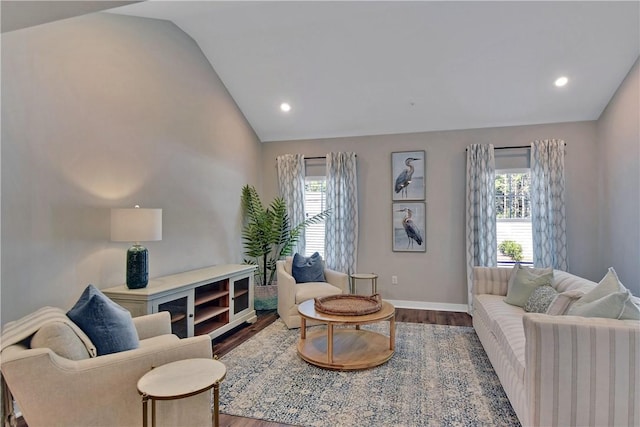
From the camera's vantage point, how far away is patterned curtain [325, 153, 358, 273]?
17.4 feet

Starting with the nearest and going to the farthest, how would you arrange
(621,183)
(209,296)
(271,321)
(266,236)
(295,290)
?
(209,296) → (621,183) → (295,290) → (271,321) → (266,236)

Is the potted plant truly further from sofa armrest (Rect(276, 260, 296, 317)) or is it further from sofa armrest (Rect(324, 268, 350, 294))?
sofa armrest (Rect(324, 268, 350, 294))

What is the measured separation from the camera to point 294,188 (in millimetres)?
5574

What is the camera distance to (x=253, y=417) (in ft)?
7.56

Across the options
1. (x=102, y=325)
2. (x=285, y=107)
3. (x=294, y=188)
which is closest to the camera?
(x=102, y=325)

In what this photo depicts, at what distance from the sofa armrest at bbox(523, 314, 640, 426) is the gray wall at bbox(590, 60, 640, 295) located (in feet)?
8.64

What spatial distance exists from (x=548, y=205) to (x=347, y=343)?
3.26 meters

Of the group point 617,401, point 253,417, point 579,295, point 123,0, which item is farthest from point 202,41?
point 617,401

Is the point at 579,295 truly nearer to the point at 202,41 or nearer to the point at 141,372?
the point at 141,372

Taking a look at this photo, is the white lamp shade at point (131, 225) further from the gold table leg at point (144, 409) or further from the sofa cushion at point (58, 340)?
the gold table leg at point (144, 409)

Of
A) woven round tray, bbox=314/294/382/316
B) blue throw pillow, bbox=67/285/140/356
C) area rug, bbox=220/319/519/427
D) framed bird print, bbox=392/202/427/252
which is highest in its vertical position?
framed bird print, bbox=392/202/427/252

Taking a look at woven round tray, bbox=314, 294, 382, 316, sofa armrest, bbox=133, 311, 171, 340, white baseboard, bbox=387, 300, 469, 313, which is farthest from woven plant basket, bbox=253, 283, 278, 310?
sofa armrest, bbox=133, 311, 171, 340

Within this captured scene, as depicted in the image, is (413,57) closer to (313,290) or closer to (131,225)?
(313,290)

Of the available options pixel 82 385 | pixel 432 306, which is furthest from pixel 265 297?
pixel 82 385
